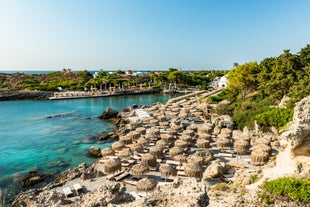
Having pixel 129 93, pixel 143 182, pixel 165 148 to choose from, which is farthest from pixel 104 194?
pixel 129 93

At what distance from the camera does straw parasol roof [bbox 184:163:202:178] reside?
13273 mm

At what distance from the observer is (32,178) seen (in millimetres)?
16094

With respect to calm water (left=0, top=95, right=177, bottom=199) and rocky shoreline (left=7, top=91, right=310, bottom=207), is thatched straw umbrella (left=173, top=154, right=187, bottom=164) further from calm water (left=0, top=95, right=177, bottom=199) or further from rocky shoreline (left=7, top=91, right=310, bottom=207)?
calm water (left=0, top=95, right=177, bottom=199)

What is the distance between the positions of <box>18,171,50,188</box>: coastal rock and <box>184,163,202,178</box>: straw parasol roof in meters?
11.6

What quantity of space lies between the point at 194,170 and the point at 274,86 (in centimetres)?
1937

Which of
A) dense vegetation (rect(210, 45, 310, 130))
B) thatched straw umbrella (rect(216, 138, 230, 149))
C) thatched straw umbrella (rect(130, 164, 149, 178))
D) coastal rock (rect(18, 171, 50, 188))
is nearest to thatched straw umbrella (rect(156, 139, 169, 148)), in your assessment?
thatched straw umbrella (rect(130, 164, 149, 178))

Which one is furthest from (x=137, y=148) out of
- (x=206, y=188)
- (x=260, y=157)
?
(x=206, y=188)

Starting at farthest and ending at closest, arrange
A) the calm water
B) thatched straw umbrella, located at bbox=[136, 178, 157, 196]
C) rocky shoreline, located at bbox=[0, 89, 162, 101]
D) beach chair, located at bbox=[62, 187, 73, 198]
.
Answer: rocky shoreline, located at bbox=[0, 89, 162, 101] < the calm water < beach chair, located at bbox=[62, 187, 73, 198] < thatched straw umbrella, located at bbox=[136, 178, 157, 196]

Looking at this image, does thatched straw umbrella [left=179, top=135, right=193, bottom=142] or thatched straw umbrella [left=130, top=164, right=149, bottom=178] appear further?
thatched straw umbrella [left=179, top=135, right=193, bottom=142]

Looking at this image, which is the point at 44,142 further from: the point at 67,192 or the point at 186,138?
the point at 186,138

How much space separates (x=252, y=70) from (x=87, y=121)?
103ft

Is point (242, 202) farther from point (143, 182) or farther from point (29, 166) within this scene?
point (29, 166)

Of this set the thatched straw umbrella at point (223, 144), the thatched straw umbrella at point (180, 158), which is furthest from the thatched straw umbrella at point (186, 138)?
the thatched straw umbrella at point (180, 158)

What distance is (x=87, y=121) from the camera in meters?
36.8
